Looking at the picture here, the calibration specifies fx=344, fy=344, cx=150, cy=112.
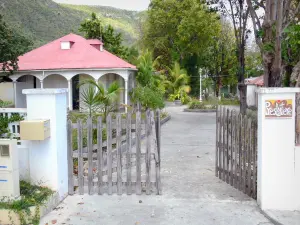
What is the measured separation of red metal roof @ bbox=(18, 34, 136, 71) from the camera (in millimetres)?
21031

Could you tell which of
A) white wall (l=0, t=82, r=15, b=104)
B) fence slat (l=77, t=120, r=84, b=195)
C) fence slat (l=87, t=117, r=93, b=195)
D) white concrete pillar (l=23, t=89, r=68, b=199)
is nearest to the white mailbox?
white concrete pillar (l=23, t=89, r=68, b=199)

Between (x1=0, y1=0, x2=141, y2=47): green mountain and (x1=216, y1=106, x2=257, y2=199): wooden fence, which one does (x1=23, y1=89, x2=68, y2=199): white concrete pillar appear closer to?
(x1=216, y1=106, x2=257, y2=199): wooden fence

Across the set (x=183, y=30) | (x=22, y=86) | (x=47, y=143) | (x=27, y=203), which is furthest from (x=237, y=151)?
(x=183, y=30)

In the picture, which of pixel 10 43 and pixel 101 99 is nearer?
pixel 101 99

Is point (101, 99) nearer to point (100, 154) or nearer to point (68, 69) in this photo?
point (100, 154)

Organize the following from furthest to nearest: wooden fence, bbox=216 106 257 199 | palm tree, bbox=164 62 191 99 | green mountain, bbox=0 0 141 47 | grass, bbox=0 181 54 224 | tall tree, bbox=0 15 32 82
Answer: green mountain, bbox=0 0 141 47
palm tree, bbox=164 62 191 99
tall tree, bbox=0 15 32 82
wooden fence, bbox=216 106 257 199
grass, bbox=0 181 54 224

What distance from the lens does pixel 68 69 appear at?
20.7 metres

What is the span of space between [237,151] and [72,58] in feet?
57.9

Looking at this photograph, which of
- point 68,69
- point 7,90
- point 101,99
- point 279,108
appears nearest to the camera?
point 279,108

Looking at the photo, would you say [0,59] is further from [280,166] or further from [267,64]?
[280,166]

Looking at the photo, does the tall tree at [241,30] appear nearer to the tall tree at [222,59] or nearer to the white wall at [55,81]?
the white wall at [55,81]

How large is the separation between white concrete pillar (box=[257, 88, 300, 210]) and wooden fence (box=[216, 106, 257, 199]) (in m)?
0.46

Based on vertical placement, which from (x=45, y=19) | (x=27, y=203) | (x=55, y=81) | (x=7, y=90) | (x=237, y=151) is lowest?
(x=27, y=203)

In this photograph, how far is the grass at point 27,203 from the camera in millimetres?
4793
